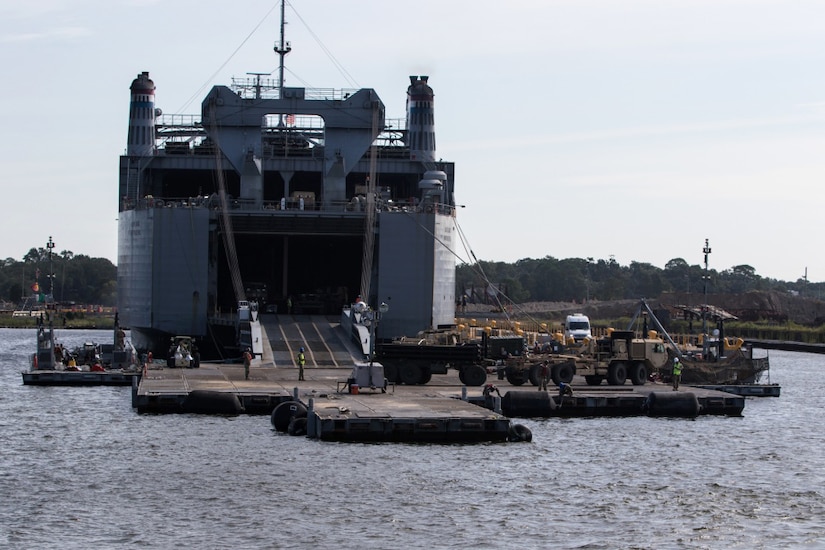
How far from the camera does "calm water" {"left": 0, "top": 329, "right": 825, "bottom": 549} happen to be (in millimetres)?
28219

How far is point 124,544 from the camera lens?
2698 centimetres

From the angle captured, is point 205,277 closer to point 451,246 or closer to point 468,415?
point 451,246

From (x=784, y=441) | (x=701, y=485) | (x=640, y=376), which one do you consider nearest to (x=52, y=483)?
(x=701, y=485)

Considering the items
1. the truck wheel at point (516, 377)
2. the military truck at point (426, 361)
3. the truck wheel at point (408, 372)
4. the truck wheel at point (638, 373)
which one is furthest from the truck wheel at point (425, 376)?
the truck wheel at point (638, 373)

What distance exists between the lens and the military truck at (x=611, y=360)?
53156mm

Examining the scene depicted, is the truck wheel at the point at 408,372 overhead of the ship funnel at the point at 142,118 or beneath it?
beneath

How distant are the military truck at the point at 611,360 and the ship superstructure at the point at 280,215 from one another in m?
14.6

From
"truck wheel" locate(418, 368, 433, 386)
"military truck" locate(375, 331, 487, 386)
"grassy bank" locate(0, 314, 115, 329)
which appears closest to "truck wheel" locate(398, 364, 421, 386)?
"military truck" locate(375, 331, 487, 386)

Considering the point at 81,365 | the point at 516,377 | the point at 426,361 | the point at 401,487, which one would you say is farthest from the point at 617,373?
the point at 81,365

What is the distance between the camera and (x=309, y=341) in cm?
6419

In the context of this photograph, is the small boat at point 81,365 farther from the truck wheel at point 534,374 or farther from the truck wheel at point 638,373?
the truck wheel at point 638,373

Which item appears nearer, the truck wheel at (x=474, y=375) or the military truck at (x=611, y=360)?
the truck wheel at (x=474, y=375)

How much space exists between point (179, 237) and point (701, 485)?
38108 millimetres

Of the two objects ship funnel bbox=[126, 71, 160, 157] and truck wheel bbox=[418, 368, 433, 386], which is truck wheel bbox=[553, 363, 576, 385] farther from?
ship funnel bbox=[126, 71, 160, 157]
